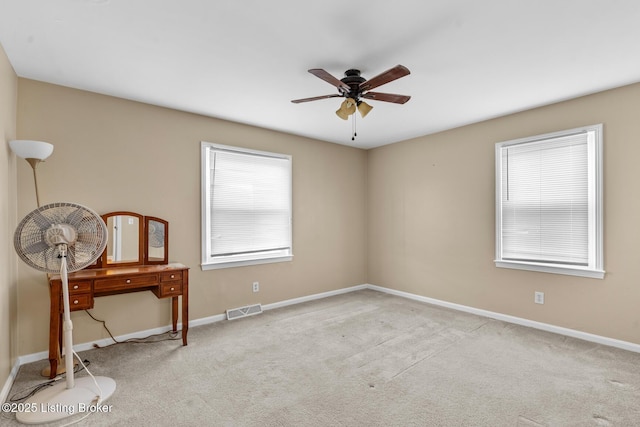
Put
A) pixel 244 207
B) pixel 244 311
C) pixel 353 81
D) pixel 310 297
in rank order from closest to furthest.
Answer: pixel 353 81
pixel 244 311
pixel 244 207
pixel 310 297

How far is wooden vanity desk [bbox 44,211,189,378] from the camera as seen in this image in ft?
8.25

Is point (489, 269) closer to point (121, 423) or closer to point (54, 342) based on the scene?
point (121, 423)

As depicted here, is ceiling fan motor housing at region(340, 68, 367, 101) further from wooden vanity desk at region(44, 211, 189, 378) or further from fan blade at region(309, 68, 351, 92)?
wooden vanity desk at region(44, 211, 189, 378)

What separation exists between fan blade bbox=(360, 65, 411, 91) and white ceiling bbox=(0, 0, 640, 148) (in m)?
0.21

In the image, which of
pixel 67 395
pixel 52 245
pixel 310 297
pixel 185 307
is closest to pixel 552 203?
pixel 310 297

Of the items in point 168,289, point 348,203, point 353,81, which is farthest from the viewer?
point 348,203

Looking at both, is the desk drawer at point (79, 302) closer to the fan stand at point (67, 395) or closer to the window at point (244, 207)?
the fan stand at point (67, 395)

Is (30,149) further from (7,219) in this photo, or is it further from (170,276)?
(170,276)

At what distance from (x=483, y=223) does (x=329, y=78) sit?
291 cm

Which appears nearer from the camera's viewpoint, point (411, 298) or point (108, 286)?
point (108, 286)

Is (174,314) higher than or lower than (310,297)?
higher

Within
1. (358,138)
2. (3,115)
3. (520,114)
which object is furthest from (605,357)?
(3,115)

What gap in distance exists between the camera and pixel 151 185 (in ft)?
11.3

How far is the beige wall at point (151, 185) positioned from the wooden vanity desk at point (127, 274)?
146 mm
